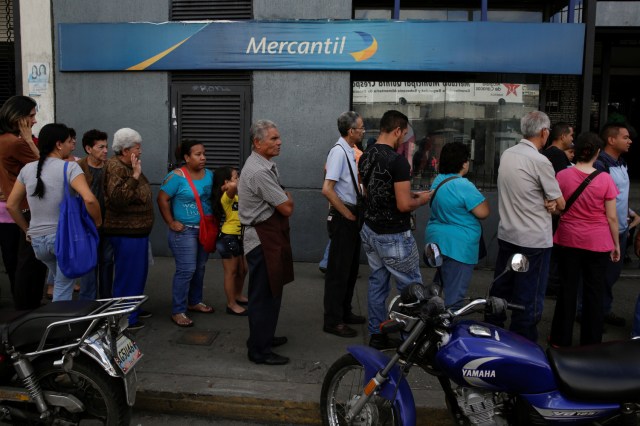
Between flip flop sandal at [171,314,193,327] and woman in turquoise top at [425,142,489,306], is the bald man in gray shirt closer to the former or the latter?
woman in turquoise top at [425,142,489,306]

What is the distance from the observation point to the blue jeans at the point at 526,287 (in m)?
4.49

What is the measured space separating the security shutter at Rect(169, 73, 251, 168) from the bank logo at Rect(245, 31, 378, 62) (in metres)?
0.42

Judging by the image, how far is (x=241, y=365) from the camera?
460cm

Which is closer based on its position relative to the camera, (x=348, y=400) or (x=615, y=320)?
(x=348, y=400)

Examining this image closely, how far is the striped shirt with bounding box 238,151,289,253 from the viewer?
437 cm

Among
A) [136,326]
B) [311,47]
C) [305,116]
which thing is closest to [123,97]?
[305,116]

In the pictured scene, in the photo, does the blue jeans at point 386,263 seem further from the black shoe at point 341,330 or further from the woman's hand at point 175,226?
the woman's hand at point 175,226

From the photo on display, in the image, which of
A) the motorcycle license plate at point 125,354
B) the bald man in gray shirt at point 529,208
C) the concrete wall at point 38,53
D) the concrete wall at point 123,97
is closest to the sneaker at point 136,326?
the motorcycle license plate at point 125,354

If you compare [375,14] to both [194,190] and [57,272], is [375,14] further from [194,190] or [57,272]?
[57,272]

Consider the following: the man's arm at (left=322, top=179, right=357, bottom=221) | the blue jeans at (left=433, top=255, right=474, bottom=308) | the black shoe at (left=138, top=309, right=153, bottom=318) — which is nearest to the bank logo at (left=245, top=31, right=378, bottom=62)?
the man's arm at (left=322, top=179, right=357, bottom=221)

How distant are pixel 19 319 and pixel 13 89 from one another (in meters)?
6.74

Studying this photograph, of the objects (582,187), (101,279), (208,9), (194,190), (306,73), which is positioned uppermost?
(208,9)

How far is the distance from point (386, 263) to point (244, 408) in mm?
1526

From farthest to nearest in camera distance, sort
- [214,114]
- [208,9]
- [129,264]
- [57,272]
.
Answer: [214,114] → [208,9] → [129,264] → [57,272]
